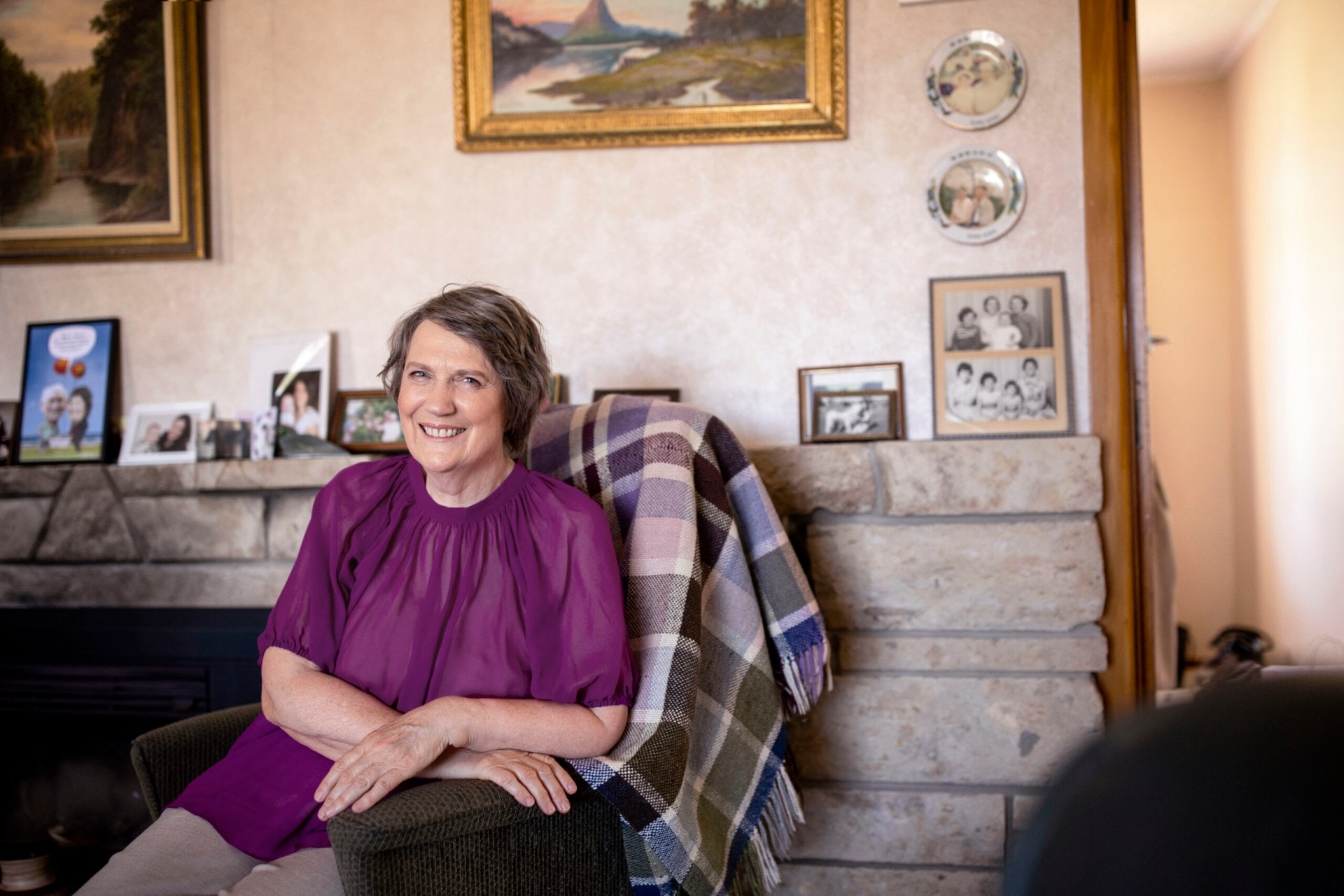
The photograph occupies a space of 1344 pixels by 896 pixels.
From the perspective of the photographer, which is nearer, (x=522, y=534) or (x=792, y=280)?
(x=522, y=534)

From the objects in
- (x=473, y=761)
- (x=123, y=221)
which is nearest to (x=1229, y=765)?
(x=473, y=761)

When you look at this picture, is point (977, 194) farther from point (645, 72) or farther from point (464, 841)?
point (464, 841)

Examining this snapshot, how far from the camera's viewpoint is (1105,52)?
79.3 inches

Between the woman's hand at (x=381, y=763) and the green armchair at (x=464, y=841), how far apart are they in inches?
1.6

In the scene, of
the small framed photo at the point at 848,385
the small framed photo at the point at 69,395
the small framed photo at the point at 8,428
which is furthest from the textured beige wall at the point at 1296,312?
the small framed photo at the point at 8,428

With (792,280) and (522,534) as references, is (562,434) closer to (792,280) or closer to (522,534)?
(522,534)

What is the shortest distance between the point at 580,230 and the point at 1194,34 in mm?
2954

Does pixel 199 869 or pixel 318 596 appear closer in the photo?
pixel 199 869

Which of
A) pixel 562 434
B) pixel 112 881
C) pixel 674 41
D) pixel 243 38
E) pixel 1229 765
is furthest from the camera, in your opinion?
pixel 243 38

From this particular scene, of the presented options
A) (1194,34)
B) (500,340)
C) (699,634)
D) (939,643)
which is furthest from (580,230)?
(1194,34)

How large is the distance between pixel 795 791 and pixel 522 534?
0.73m

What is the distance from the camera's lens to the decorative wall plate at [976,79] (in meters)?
2.09

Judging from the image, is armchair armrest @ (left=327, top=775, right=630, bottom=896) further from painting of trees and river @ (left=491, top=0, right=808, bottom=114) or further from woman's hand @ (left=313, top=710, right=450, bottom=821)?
painting of trees and river @ (left=491, top=0, right=808, bottom=114)

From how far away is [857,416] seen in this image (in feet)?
6.94
